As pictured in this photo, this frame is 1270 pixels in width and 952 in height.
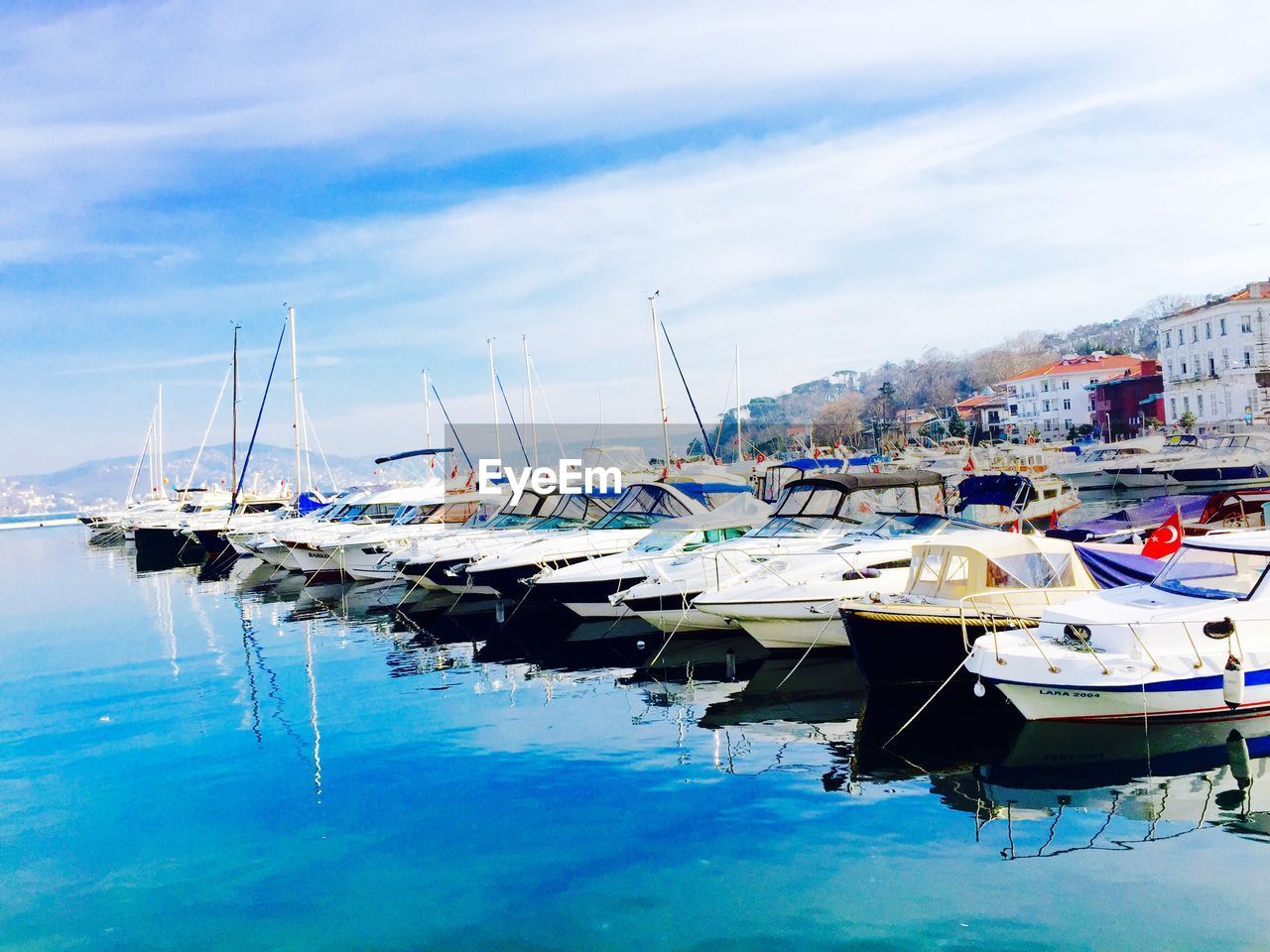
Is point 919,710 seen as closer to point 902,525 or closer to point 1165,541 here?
point 1165,541

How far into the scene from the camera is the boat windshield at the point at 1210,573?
41.2ft

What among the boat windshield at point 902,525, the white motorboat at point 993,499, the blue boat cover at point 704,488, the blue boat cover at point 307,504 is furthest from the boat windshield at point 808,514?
the blue boat cover at point 307,504

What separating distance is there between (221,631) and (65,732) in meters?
9.43

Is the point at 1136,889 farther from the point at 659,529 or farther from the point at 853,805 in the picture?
the point at 659,529

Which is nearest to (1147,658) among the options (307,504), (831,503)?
(831,503)

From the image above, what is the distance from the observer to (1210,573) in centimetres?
1302

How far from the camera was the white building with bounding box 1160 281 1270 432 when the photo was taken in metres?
84.9

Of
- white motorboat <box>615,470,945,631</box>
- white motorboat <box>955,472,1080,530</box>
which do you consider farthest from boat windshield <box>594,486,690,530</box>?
white motorboat <box>955,472,1080,530</box>

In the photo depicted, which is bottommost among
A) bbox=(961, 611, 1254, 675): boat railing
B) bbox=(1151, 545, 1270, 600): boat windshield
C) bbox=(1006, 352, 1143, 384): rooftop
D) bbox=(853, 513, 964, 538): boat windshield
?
bbox=(961, 611, 1254, 675): boat railing

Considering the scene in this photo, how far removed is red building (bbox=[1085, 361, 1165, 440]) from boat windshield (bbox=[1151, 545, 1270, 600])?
97269mm

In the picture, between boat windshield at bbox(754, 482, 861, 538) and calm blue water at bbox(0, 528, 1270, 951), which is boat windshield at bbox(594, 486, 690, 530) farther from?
calm blue water at bbox(0, 528, 1270, 951)

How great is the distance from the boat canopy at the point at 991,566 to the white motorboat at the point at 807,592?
62cm

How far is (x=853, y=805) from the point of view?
34.3 ft

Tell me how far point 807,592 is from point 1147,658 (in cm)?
Answer: 606
